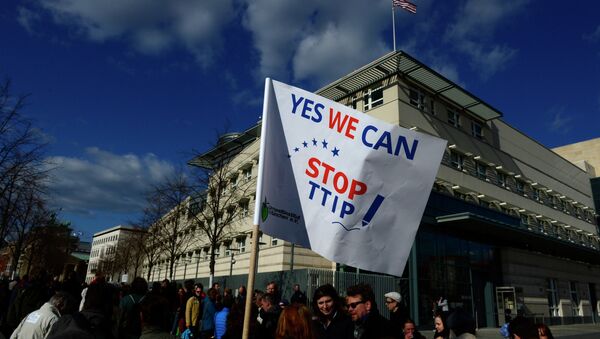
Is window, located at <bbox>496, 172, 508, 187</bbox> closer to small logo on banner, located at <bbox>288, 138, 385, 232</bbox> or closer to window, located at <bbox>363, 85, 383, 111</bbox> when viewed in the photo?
window, located at <bbox>363, 85, 383, 111</bbox>

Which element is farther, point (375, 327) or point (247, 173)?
point (247, 173)

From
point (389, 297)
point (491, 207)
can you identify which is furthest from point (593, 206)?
point (389, 297)

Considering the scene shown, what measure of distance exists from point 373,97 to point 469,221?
1020cm

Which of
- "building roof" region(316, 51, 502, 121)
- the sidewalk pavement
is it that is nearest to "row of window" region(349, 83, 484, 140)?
"building roof" region(316, 51, 502, 121)

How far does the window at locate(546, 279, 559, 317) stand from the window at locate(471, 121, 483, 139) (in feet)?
41.0

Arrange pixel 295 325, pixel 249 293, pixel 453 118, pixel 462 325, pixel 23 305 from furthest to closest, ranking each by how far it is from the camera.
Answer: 1. pixel 453 118
2. pixel 23 305
3. pixel 462 325
4. pixel 249 293
5. pixel 295 325

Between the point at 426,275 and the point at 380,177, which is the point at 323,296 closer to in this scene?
the point at 380,177

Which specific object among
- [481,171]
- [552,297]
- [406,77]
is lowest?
[552,297]

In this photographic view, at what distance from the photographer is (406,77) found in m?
27.7

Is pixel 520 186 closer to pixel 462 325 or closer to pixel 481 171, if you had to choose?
pixel 481 171

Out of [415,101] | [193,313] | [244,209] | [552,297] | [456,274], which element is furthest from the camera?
[244,209]

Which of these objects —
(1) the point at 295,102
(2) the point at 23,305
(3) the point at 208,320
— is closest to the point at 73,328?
(1) the point at 295,102

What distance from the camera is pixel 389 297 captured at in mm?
5895

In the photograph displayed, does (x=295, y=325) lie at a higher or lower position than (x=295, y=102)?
lower
